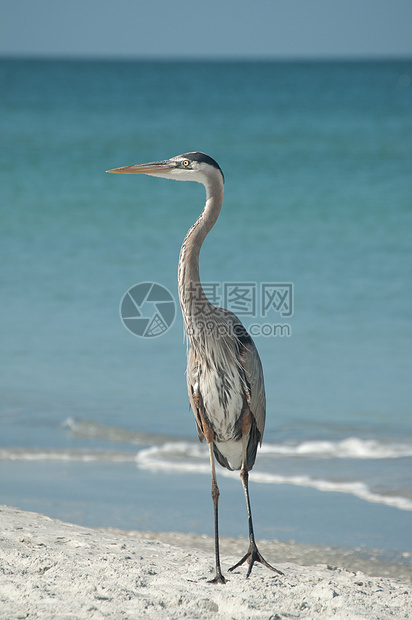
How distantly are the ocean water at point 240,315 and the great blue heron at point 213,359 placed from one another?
95 centimetres

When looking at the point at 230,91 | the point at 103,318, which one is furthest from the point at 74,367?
the point at 230,91

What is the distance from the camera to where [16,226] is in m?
13.8

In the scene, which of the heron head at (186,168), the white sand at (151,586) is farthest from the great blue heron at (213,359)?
the white sand at (151,586)

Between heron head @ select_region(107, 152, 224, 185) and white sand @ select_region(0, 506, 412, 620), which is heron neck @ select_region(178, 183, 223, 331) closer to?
heron head @ select_region(107, 152, 224, 185)

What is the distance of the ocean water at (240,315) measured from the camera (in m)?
5.20

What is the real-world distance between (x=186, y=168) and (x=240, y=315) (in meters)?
4.52

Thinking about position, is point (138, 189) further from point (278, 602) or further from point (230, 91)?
point (230, 91)

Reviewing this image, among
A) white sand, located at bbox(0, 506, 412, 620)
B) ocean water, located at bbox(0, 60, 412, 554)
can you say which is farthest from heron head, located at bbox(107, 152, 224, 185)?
ocean water, located at bbox(0, 60, 412, 554)

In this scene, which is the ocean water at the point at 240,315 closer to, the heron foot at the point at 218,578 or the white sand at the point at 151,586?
the white sand at the point at 151,586

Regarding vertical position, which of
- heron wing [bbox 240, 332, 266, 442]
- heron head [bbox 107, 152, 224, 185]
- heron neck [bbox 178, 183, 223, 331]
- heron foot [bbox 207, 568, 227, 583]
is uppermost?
heron head [bbox 107, 152, 224, 185]

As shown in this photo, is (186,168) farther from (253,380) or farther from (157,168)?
(253,380)

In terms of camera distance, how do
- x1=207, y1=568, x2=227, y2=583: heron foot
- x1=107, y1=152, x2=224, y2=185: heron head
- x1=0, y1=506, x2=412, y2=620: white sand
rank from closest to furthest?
x1=0, y1=506, x2=412, y2=620: white sand, x1=207, y1=568, x2=227, y2=583: heron foot, x1=107, y1=152, x2=224, y2=185: heron head

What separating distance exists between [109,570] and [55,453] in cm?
245

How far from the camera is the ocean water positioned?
5.20m
